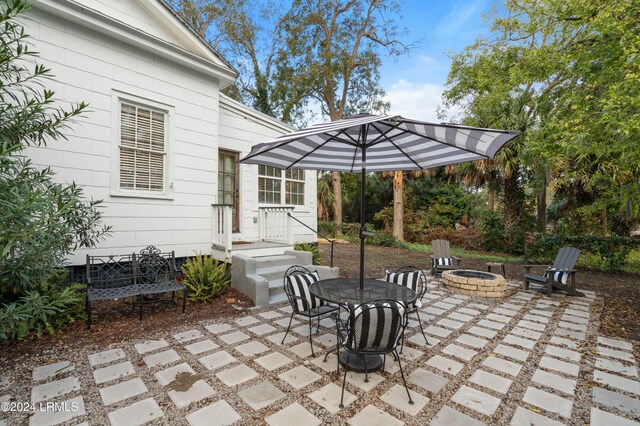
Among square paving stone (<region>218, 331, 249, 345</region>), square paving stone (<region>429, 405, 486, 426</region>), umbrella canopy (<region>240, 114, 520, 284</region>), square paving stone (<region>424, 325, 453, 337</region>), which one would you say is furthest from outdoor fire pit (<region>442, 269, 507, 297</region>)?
square paving stone (<region>218, 331, 249, 345</region>)

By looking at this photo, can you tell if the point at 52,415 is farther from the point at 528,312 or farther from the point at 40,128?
the point at 528,312

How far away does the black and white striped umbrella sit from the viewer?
9.81 feet

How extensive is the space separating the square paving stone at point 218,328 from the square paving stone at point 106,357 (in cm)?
100

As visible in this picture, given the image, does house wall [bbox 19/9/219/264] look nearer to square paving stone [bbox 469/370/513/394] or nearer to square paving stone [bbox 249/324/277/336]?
square paving stone [bbox 249/324/277/336]

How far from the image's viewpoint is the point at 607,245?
887 cm

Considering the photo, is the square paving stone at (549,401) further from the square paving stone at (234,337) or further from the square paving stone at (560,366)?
the square paving stone at (234,337)

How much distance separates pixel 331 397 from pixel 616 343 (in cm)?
388

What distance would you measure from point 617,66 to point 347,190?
16.0 metres

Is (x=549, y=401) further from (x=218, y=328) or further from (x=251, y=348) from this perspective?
(x=218, y=328)

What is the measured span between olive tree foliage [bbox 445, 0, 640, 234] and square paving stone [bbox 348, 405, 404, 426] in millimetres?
5110

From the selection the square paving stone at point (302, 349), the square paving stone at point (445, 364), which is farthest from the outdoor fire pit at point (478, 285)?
the square paving stone at point (302, 349)

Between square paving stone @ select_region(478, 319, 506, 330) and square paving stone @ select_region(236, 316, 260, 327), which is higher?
square paving stone @ select_region(236, 316, 260, 327)

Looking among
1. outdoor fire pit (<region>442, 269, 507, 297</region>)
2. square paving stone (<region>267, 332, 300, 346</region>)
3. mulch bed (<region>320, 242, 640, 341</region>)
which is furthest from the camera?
outdoor fire pit (<region>442, 269, 507, 297</region>)

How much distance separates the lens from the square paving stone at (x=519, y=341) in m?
3.67
